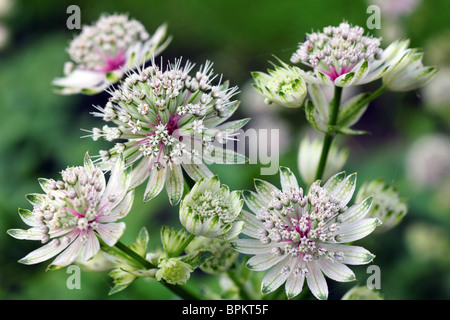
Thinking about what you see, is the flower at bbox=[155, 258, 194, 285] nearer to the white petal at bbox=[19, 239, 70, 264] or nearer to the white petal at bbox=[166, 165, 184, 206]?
the white petal at bbox=[166, 165, 184, 206]

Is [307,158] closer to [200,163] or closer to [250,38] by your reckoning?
[200,163]

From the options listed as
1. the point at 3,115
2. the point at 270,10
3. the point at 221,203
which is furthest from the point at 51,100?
the point at 221,203

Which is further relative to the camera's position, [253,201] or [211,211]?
[253,201]

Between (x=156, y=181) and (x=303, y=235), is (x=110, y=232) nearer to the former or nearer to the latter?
(x=156, y=181)

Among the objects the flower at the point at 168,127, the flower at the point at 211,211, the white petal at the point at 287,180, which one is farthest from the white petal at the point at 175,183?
the white petal at the point at 287,180

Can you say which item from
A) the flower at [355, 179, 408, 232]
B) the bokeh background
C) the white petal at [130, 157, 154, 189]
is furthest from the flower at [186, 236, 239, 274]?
the bokeh background

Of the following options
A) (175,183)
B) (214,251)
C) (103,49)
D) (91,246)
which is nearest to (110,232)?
(91,246)
